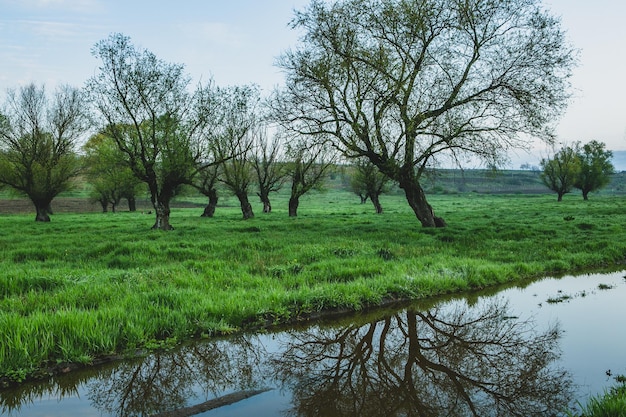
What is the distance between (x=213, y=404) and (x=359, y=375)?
1815 mm

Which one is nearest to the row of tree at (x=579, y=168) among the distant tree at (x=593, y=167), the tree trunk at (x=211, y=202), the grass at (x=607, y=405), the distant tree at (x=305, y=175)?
the distant tree at (x=593, y=167)

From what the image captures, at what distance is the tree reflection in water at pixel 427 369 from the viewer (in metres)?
4.68

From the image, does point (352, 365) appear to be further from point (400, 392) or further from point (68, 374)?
point (68, 374)

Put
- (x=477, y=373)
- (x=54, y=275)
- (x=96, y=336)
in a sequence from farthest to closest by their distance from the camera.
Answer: (x=54, y=275), (x=96, y=336), (x=477, y=373)

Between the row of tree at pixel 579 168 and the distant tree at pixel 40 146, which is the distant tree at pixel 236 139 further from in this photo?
the row of tree at pixel 579 168

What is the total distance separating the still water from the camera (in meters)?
4.73

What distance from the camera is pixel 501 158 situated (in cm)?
2080

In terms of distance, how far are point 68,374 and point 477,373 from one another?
539cm

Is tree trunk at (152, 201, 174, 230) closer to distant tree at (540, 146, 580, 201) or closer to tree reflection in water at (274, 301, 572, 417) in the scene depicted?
tree reflection in water at (274, 301, 572, 417)

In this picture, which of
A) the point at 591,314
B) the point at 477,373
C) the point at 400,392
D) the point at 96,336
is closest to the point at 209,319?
the point at 96,336

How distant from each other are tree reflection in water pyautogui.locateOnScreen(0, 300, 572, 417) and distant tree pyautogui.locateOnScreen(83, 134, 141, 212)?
2224cm

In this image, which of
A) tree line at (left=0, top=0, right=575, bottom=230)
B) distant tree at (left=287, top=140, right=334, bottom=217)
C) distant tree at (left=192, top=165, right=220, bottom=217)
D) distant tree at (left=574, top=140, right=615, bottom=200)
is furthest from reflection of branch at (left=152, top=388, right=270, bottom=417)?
distant tree at (left=574, top=140, right=615, bottom=200)

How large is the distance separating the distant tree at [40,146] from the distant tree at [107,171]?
85.4 inches

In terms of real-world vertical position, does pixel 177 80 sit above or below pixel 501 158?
above
